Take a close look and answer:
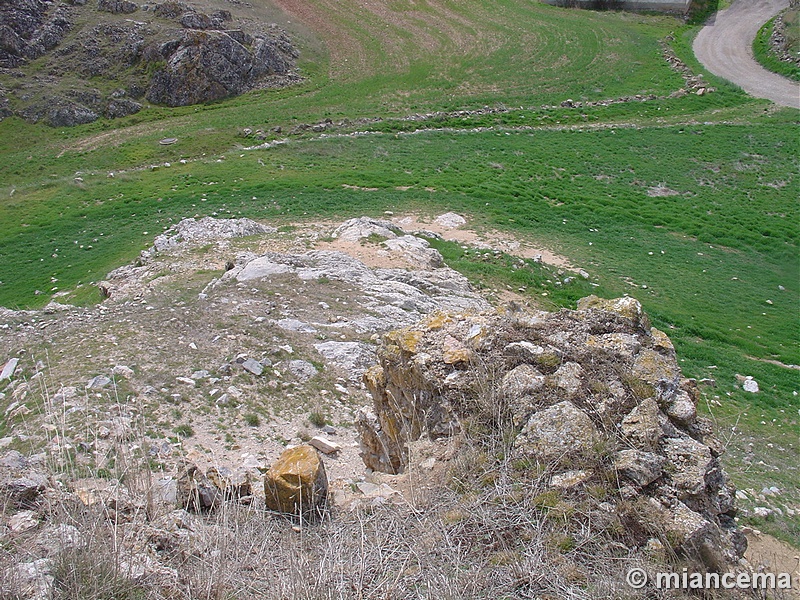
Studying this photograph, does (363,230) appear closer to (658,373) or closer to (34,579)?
(658,373)

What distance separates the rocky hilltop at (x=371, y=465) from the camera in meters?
4.24

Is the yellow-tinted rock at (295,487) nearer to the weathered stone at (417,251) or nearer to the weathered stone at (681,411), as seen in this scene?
the weathered stone at (681,411)

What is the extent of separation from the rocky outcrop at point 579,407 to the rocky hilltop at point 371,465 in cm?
2

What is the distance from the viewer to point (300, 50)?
48.2 m

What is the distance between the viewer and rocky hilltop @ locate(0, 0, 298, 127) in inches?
1591

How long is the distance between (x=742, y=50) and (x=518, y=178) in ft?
114

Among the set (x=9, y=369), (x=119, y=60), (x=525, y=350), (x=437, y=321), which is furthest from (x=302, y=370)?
(x=119, y=60)

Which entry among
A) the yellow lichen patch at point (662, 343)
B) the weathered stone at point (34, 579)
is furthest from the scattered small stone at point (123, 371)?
the yellow lichen patch at point (662, 343)

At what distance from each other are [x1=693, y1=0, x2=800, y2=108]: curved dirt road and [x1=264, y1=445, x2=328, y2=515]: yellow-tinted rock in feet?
147

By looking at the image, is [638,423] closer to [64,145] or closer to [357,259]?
[357,259]

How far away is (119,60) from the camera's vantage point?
43062 millimetres

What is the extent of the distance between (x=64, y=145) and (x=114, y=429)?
35441mm

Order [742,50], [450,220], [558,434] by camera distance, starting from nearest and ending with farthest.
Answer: [558,434] → [450,220] → [742,50]

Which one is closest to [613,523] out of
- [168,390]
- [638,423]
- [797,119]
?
[638,423]
